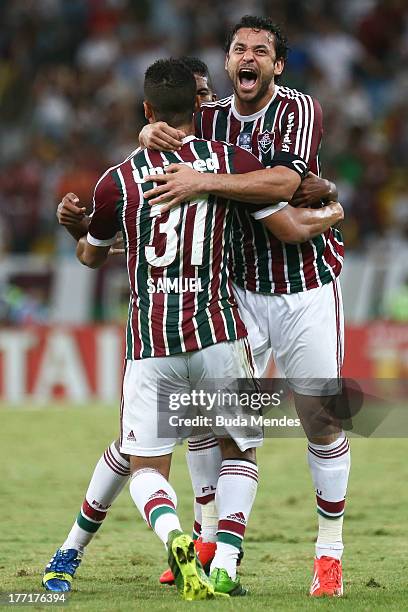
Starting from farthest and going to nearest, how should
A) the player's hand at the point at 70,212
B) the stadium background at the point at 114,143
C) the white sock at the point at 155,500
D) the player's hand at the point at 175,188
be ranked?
the stadium background at the point at 114,143, the player's hand at the point at 70,212, the player's hand at the point at 175,188, the white sock at the point at 155,500

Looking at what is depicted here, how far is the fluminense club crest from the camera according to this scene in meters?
5.40

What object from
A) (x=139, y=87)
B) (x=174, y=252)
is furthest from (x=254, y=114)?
(x=139, y=87)

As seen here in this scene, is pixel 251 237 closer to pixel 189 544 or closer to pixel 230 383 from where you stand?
pixel 230 383

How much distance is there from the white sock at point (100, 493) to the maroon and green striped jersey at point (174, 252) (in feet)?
1.90

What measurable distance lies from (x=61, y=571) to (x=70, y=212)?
5.11 feet

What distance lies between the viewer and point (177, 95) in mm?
4957

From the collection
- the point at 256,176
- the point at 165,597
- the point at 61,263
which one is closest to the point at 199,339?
the point at 256,176

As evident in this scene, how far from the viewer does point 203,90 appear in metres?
5.87

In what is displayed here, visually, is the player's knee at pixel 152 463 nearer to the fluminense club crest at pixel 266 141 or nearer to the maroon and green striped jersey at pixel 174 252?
the maroon and green striped jersey at pixel 174 252

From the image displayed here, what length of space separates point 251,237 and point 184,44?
41.4ft

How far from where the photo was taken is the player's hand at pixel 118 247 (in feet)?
17.6

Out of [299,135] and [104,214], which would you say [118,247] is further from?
[299,135]

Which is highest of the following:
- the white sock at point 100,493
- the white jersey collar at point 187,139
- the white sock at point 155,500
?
the white jersey collar at point 187,139

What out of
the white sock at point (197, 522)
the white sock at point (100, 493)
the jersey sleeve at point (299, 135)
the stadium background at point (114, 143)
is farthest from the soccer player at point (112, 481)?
the stadium background at point (114, 143)
